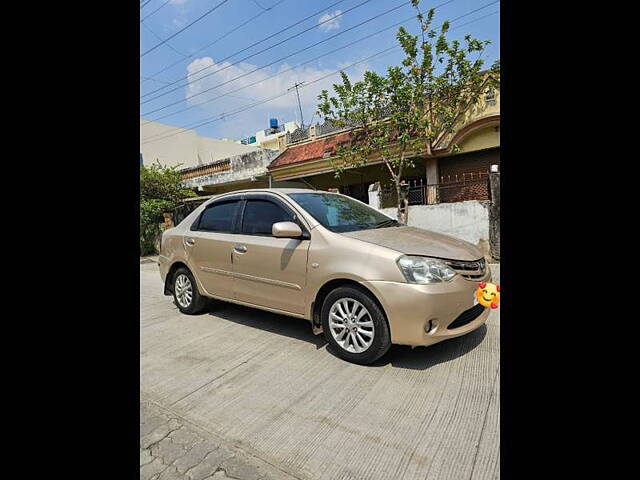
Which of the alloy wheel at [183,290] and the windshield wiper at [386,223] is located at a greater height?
the windshield wiper at [386,223]

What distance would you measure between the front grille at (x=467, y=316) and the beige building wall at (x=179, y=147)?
19348 mm

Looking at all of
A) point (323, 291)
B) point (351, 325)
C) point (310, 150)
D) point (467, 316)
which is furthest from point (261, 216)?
point (310, 150)

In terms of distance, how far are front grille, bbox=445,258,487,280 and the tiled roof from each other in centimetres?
872

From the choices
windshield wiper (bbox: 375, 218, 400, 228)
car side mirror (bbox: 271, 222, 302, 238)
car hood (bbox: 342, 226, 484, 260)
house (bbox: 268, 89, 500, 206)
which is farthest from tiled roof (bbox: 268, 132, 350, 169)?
car side mirror (bbox: 271, 222, 302, 238)

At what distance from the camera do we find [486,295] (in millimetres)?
2973

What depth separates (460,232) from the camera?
7559 millimetres

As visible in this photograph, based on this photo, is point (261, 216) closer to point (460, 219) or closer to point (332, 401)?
point (332, 401)

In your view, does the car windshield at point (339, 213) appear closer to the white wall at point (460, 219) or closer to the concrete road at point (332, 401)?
the concrete road at point (332, 401)

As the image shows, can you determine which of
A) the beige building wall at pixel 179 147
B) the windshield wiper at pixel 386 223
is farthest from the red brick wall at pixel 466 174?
the beige building wall at pixel 179 147

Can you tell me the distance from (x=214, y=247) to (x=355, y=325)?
1.91 metres

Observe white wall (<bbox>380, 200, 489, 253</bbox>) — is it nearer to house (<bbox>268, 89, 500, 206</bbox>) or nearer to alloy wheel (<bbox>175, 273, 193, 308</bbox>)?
house (<bbox>268, 89, 500, 206</bbox>)

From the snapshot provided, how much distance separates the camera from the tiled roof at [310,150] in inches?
460
